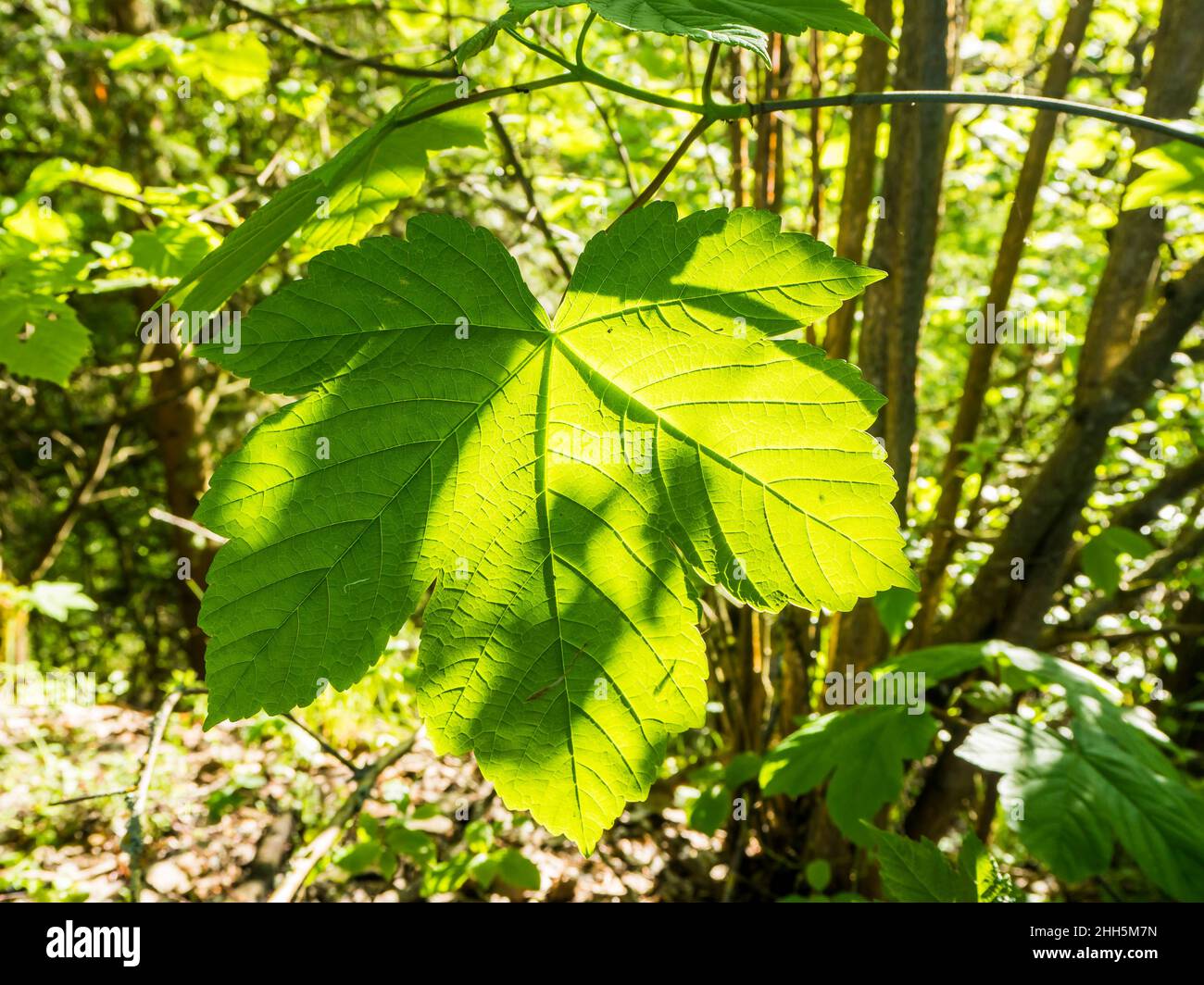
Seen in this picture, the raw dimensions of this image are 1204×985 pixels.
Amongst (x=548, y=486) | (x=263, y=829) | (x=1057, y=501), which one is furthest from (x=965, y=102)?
(x=263, y=829)

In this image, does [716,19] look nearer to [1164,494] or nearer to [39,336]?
[39,336]

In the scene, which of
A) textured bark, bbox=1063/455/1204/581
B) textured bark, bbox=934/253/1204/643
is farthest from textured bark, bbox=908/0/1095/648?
textured bark, bbox=1063/455/1204/581

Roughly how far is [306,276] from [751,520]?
1.68 ft

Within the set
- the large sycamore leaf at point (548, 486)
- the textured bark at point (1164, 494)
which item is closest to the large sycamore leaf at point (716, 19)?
the large sycamore leaf at point (548, 486)

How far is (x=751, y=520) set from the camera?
2.87ft

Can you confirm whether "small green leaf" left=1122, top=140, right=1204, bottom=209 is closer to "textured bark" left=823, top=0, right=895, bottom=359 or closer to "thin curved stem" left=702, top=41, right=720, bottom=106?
"textured bark" left=823, top=0, right=895, bottom=359

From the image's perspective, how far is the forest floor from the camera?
260cm

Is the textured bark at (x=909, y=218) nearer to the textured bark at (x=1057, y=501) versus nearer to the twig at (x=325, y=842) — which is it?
the textured bark at (x=1057, y=501)

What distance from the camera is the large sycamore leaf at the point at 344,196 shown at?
3.01ft

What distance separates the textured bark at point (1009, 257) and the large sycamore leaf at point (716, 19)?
164 cm

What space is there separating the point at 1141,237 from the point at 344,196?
2077 millimetres

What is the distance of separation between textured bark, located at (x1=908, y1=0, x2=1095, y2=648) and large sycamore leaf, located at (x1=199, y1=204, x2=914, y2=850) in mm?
1721

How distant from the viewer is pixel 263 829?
3018 mm
